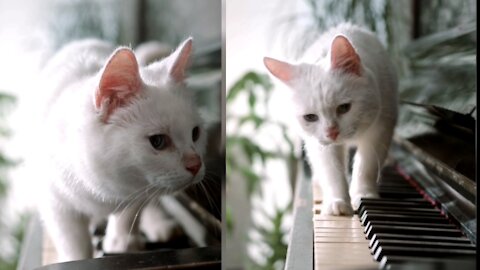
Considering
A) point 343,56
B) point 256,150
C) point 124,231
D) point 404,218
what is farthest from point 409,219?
point 256,150

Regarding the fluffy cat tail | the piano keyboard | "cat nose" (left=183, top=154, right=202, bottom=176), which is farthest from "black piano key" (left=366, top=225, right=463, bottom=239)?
the fluffy cat tail

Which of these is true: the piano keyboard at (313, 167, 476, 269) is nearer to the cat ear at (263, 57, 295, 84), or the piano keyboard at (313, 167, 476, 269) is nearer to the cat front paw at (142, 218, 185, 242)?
the cat ear at (263, 57, 295, 84)

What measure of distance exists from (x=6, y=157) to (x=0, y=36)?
0.22 metres

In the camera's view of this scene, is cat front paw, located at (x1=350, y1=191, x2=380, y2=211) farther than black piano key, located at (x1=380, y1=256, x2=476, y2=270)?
Yes

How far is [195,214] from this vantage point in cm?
113

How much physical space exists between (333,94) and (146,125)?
25 cm

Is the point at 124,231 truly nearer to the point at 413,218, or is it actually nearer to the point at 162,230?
the point at 162,230

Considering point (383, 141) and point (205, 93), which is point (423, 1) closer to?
point (383, 141)

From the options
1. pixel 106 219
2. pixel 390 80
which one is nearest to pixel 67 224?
pixel 106 219

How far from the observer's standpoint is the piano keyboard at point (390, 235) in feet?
2.06

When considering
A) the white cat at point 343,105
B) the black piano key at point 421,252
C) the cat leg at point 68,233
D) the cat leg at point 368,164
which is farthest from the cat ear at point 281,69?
the cat leg at point 68,233

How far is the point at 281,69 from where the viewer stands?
745 mm

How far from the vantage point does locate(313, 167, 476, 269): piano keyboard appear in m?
0.63

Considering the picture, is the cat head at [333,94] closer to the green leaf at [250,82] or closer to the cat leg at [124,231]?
the green leaf at [250,82]
